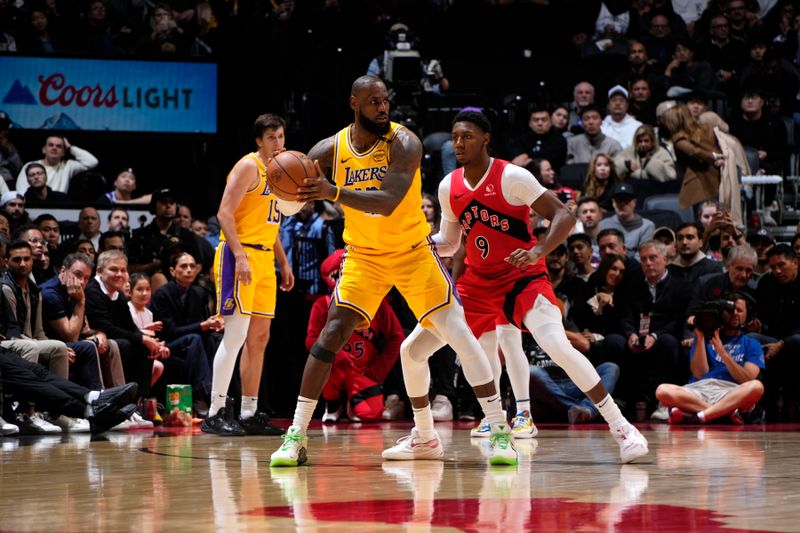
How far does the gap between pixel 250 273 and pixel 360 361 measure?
2.48 metres

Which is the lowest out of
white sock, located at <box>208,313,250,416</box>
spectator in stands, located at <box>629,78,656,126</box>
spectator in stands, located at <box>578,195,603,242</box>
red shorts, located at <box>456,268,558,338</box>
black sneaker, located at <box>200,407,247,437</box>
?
black sneaker, located at <box>200,407,247,437</box>

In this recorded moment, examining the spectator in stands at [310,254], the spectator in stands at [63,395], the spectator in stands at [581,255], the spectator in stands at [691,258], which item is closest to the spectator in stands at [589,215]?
the spectator in stands at [581,255]

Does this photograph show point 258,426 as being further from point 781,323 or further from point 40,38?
point 40,38

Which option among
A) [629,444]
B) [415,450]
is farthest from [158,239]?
[629,444]

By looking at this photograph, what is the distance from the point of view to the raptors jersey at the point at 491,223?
6293 millimetres

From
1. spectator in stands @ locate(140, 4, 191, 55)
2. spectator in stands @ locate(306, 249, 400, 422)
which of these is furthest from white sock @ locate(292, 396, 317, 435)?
spectator in stands @ locate(140, 4, 191, 55)

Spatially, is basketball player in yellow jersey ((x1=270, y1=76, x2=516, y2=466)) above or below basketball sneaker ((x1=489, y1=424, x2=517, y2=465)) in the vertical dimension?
above

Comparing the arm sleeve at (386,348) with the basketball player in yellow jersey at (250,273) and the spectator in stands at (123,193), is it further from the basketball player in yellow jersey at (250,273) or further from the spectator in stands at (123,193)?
the spectator in stands at (123,193)

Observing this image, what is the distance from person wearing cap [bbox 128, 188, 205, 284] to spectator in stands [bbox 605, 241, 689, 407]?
3812mm

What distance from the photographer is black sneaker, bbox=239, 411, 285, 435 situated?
7680mm

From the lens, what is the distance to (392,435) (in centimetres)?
773

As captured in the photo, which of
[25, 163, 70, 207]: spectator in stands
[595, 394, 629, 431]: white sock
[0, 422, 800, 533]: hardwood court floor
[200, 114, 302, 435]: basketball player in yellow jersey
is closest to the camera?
[0, 422, 800, 533]: hardwood court floor

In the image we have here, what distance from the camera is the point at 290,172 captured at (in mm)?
5000

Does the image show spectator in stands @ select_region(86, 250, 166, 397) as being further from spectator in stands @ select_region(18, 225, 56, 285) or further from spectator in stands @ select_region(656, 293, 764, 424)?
spectator in stands @ select_region(656, 293, 764, 424)
